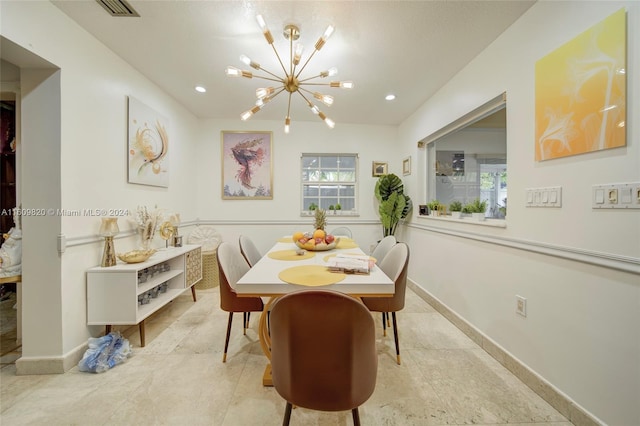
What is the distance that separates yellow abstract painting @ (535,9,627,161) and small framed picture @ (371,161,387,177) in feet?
8.46

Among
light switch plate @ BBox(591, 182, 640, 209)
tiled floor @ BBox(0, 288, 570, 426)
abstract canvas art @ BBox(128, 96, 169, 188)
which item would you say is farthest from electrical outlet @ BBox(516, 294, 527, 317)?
abstract canvas art @ BBox(128, 96, 169, 188)

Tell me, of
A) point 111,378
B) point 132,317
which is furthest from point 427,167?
point 111,378

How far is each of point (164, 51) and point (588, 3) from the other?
2.99 meters

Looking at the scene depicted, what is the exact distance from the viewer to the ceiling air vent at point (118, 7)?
1607 millimetres

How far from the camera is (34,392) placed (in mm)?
1518

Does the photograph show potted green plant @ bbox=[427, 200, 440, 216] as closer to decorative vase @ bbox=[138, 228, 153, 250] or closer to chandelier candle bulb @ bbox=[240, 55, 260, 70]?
chandelier candle bulb @ bbox=[240, 55, 260, 70]

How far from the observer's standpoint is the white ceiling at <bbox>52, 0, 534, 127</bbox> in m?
1.65

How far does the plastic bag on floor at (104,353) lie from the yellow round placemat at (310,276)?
5.05 feet

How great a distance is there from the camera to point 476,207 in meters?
2.34

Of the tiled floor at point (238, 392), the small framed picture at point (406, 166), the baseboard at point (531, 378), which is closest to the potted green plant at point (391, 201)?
the small framed picture at point (406, 166)

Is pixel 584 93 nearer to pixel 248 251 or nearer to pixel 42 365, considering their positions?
pixel 248 251

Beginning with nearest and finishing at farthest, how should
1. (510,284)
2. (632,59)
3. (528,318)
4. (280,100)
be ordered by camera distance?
1. (632,59)
2. (528,318)
3. (510,284)
4. (280,100)

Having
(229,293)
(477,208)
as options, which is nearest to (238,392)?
(229,293)

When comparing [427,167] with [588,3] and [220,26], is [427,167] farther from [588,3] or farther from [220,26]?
[220,26]
